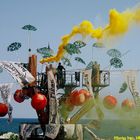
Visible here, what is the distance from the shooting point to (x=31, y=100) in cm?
3697

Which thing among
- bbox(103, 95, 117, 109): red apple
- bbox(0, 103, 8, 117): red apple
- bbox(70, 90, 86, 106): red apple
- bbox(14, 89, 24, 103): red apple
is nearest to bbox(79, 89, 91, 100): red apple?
bbox(70, 90, 86, 106): red apple

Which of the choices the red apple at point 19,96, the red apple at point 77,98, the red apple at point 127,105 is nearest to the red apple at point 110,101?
the red apple at point 127,105

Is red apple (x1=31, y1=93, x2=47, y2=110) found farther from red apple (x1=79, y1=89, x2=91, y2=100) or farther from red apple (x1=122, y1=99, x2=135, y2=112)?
red apple (x1=122, y1=99, x2=135, y2=112)

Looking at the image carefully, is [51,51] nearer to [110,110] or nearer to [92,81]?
[92,81]

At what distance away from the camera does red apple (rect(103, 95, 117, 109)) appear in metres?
40.8

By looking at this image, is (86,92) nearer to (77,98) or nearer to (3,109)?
(77,98)

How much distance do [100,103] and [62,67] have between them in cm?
468

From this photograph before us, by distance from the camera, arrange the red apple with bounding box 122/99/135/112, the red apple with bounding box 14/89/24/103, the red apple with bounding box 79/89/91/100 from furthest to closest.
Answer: the red apple with bounding box 122/99/135/112 → the red apple with bounding box 14/89/24/103 → the red apple with bounding box 79/89/91/100

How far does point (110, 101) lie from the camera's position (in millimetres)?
40750

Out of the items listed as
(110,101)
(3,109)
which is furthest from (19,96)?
(110,101)

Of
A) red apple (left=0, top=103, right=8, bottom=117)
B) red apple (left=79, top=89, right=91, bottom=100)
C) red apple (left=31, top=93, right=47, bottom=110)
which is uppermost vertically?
red apple (left=79, top=89, right=91, bottom=100)

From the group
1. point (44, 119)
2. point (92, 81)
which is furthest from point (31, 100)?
point (92, 81)

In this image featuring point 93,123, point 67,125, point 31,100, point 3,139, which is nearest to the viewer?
point 31,100

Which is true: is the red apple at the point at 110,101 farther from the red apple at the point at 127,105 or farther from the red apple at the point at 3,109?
the red apple at the point at 3,109
